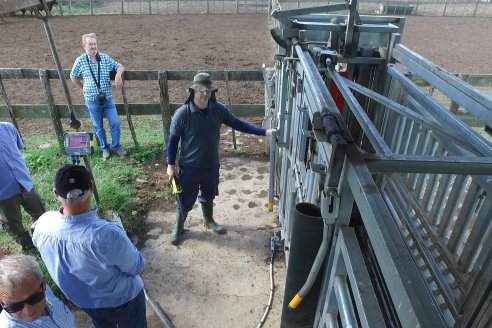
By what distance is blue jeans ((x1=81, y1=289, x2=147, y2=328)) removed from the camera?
272 cm

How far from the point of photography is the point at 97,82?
602 centimetres

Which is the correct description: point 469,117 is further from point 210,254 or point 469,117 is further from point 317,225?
point 317,225

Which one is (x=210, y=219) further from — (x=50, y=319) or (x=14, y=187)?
(x=50, y=319)

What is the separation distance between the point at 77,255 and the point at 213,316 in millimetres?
1675

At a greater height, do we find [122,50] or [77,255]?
[77,255]

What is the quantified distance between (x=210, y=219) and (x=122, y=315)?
2.02m

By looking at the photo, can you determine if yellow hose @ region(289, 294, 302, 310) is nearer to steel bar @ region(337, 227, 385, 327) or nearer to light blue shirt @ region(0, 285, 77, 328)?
steel bar @ region(337, 227, 385, 327)

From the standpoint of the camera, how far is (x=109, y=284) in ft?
8.30

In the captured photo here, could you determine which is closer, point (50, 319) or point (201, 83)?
point (50, 319)

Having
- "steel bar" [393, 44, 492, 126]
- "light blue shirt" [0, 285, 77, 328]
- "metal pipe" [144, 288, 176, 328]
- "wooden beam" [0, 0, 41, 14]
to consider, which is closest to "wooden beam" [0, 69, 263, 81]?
"wooden beam" [0, 0, 41, 14]

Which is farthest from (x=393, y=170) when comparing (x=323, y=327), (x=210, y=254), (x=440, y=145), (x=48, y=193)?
(x=48, y=193)

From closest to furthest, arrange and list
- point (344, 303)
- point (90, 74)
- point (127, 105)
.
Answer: point (344, 303), point (90, 74), point (127, 105)

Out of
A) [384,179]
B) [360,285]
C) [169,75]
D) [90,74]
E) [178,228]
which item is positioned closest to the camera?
[360,285]

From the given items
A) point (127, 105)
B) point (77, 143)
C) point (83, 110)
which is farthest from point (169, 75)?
point (77, 143)
